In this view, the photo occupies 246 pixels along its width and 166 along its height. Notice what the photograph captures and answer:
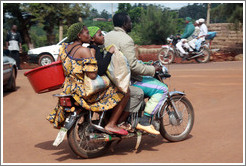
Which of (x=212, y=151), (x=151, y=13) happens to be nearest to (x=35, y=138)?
(x=212, y=151)

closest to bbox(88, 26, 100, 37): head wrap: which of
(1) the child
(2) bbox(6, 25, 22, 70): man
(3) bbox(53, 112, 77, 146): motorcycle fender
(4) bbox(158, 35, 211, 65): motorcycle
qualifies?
(1) the child

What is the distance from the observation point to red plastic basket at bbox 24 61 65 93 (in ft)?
16.4

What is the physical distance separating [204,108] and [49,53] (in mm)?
11195

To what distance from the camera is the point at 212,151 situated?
5.43 m

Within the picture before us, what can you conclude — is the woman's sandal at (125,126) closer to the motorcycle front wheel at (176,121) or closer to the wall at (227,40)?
the motorcycle front wheel at (176,121)

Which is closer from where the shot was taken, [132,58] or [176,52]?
[132,58]

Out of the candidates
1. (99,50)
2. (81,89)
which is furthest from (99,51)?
(81,89)

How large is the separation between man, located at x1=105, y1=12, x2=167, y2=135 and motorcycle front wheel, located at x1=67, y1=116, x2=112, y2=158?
57cm

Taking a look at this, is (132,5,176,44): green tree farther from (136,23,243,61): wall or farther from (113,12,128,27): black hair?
(113,12,128,27): black hair

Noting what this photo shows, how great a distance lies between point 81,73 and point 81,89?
0.19 m

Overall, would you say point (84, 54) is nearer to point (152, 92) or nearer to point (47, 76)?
point (47, 76)

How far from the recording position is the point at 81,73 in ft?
16.4

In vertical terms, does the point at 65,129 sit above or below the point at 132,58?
below

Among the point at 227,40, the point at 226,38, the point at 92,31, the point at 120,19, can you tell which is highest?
the point at 120,19
